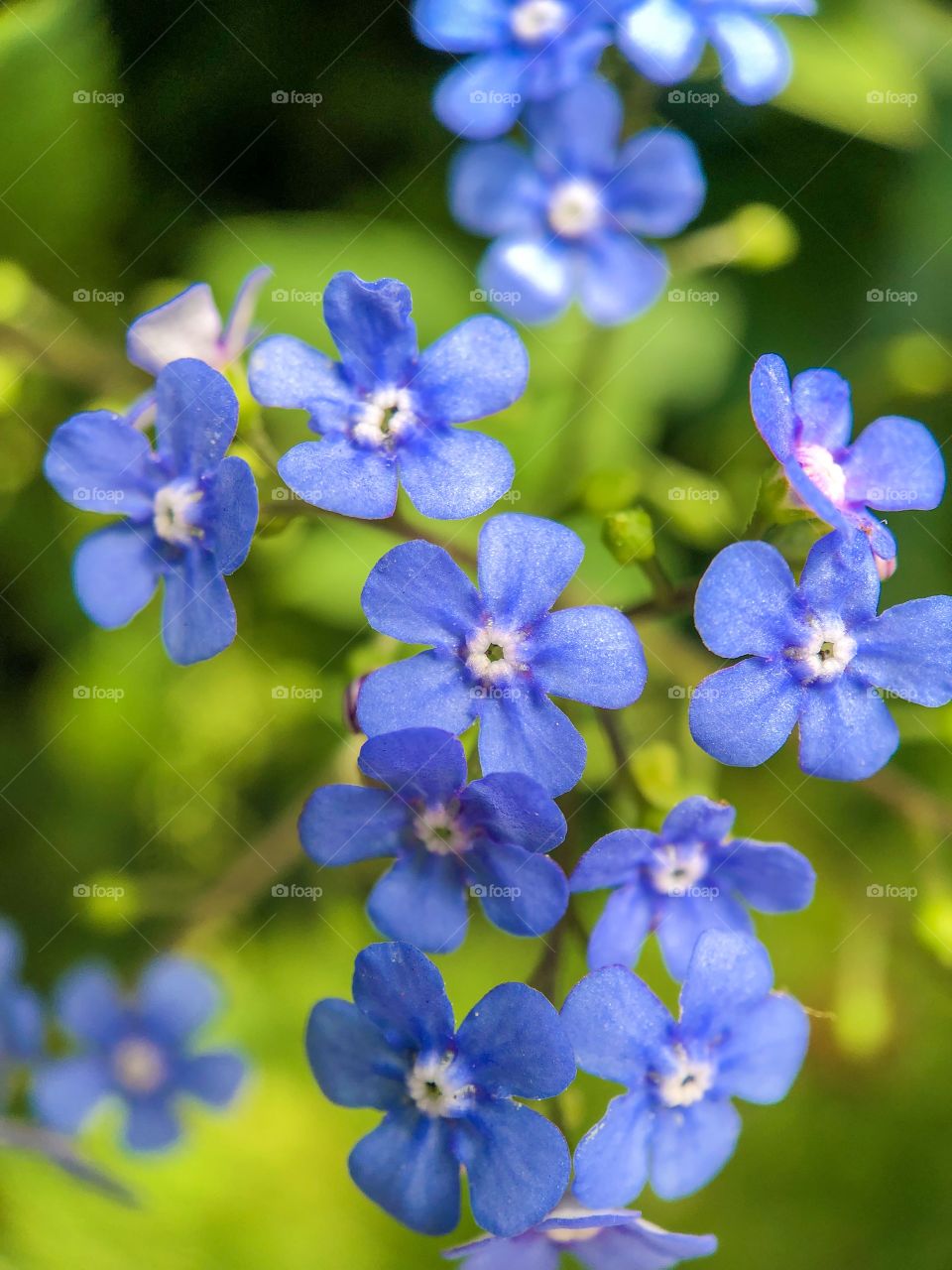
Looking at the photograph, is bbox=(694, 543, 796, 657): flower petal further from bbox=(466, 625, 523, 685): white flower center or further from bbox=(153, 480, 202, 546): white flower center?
bbox=(153, 480, 202, 546): white flower center

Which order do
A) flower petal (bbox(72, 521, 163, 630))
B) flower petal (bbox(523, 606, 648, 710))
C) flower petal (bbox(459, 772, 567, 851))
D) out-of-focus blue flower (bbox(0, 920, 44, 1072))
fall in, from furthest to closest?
out-of-focus blue flower (bbox(0, 920, 44, 1072)) < flower petal (bbox(72, 521, 163, 630)) < flower petal (bbox(523, 606, 648, 710)) < flower petal (bbox(459, 772, 567, 851))

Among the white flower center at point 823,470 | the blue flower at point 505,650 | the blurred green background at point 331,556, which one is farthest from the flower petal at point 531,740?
the blurred green background at point 331,556

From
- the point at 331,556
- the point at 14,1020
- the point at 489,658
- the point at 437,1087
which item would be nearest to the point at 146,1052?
the point at 14,1020

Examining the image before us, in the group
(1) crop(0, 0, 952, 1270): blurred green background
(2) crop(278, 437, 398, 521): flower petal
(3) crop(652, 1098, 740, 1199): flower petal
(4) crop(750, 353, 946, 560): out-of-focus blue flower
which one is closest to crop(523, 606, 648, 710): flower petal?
(2) crop(278, 437, 398, 521): flower petal

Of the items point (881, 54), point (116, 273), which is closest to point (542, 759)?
point (116, 273)

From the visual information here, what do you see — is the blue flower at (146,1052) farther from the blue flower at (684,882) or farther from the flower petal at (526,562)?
the flower petal at (526,562)

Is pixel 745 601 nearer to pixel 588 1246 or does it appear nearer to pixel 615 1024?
pixel 615 1024
